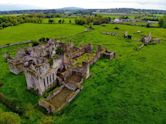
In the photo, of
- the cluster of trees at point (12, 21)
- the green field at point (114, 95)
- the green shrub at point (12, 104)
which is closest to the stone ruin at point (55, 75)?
the green field at point (114, 95)

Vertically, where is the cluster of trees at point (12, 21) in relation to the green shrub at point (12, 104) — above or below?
above

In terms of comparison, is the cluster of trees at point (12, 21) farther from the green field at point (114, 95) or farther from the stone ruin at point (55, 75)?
the stone ruin at point (55, 75)

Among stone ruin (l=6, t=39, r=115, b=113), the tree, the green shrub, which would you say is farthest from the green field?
the tree

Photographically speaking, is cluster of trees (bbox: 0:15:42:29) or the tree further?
cluster of trees (bbox: 0:15:42:29)

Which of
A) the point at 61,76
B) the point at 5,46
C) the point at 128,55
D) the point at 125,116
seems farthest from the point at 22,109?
the point at 5,46

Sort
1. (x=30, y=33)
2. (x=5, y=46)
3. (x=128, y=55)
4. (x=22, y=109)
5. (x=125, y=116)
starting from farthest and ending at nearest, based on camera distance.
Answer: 1. (x=30, y=33)
2. (x=5, y=46)
3. (x=128, y=55)
4. (x=22, y=109)
5. (x=125, y=116)

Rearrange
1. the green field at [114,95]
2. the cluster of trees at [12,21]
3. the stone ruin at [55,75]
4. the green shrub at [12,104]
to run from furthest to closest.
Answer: the cluster of trees at [12,21] < the stone ruin at [55,75] < the green shrub at [12,104] < the green field at [114,95]

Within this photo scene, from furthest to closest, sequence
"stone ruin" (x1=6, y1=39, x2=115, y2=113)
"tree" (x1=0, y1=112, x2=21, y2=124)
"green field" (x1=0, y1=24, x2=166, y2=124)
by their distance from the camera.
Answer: "stone ruin" (x1=6, y1=39, x2=115, y2=113) < "green field" (x1=0, y1=24, x2=166, y2=124) < "tree" (x1=0, y1=112, x2=21, y2=124)

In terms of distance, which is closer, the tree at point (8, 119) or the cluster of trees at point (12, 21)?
the tree at point (8, 119)

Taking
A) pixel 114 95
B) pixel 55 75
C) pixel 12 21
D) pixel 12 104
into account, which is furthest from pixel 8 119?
pixel 12 21

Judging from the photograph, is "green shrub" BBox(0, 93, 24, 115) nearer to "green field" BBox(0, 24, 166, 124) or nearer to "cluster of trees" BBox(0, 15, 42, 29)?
"green field" BBox(0, 24, 166, 124)

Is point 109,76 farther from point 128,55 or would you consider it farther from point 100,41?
point 100,41
